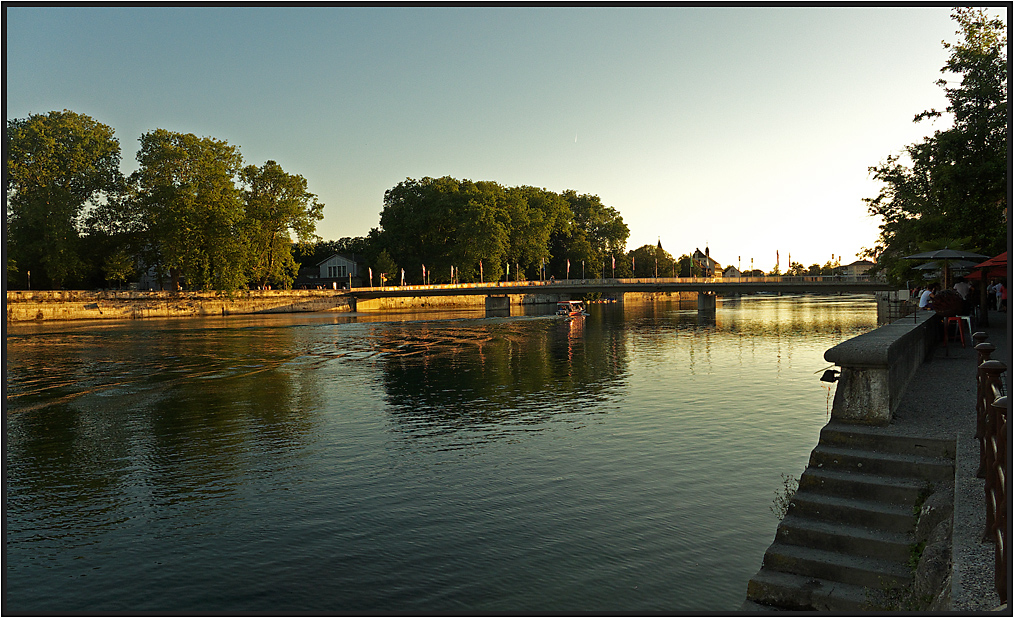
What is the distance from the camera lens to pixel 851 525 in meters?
7.31

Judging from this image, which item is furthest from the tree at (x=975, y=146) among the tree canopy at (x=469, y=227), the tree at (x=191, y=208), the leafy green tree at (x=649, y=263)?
the leafy green tree at (x=649, y=263)

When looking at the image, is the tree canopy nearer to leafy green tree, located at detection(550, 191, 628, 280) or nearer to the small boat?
leafy green tree, located at detection(550, 191, 628, 280)

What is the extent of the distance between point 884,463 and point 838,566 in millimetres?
1335

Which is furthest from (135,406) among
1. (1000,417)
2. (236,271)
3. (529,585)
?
(236,271)

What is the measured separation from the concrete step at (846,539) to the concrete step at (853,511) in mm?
48

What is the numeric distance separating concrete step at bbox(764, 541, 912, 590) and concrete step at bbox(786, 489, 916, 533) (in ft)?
1.19

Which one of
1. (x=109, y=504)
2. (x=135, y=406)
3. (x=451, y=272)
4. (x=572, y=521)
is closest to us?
(x=572, y=521)

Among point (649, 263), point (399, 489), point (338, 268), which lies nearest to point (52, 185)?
point (338, 268)

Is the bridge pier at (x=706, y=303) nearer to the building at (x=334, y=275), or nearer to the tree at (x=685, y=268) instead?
the building at (x=334, y=275)

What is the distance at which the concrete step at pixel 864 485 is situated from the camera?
7.25m

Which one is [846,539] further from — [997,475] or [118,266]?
[118,266]

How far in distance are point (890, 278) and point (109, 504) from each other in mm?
41116

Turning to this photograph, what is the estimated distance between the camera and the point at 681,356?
106 feet

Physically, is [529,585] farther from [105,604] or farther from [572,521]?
[105,604]
